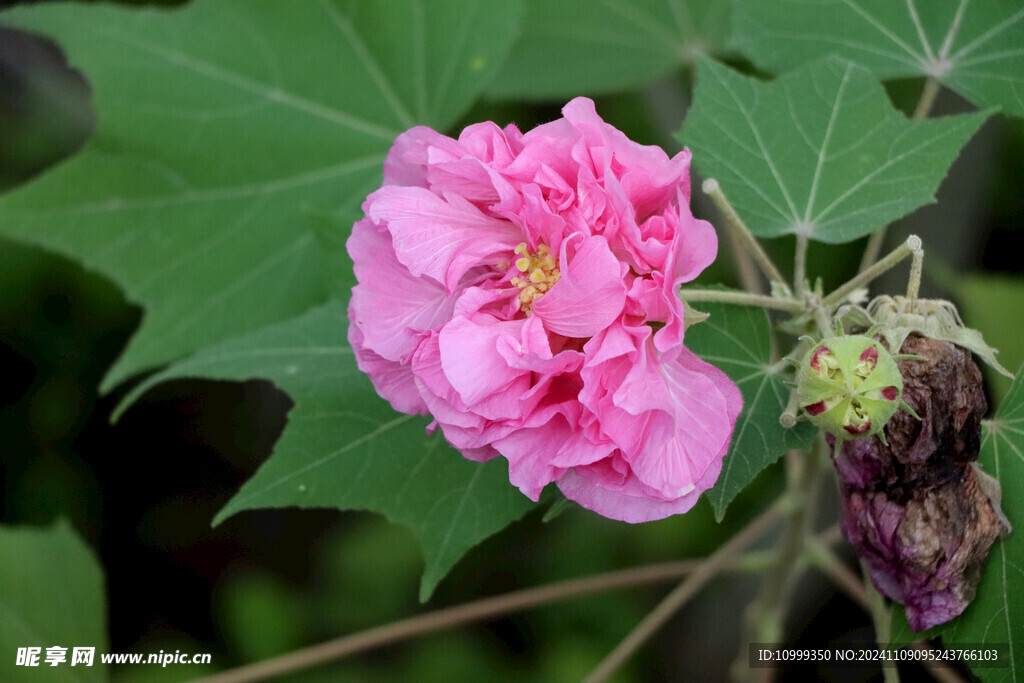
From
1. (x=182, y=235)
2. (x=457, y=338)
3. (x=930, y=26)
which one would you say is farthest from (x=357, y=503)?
(x=930, y=26)

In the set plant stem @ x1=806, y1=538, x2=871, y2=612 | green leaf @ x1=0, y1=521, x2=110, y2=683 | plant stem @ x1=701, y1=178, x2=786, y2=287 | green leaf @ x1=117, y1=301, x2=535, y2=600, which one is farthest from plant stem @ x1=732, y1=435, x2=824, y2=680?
green leaf @ x1=0, y1=521, x2=110, y2=683

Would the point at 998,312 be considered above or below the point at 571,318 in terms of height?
below

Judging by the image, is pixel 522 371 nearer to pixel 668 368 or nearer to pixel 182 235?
pixel 668 368

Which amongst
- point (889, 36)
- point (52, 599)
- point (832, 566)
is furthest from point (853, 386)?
point (52, 599)

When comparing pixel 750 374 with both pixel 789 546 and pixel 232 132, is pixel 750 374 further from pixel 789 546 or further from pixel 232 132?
pixel 232 132

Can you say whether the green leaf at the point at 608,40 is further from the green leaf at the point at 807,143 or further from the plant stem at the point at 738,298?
the plant stem at the point at 738,298
